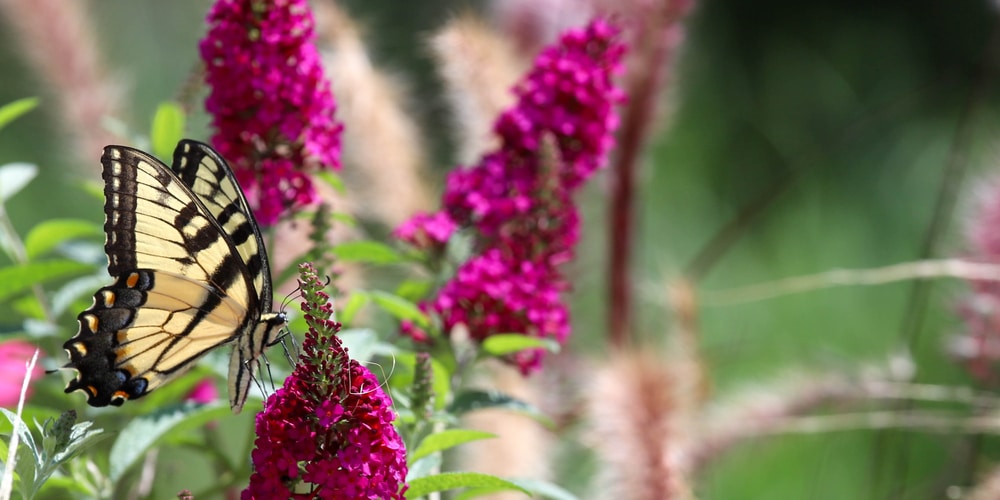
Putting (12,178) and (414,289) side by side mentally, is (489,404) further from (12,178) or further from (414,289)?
(12,178)

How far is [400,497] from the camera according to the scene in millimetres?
934

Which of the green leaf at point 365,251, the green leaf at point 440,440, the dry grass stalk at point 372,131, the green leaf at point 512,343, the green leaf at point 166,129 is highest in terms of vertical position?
the dry grass stalk at point 372,131

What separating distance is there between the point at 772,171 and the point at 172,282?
306cm

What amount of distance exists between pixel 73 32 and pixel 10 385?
2.35 feet

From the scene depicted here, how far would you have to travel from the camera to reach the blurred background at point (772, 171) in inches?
99.5

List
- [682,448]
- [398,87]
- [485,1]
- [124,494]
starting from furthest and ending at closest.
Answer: [485,1]
[398,87]
[682,448]
[124,494]

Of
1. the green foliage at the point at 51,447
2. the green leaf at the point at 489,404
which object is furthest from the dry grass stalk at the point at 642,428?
the green foliage at the point at 51,447

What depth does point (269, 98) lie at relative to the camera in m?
1.37

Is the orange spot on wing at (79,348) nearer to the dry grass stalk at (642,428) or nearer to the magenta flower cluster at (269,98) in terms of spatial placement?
the magenta flower cluster at (269,98)

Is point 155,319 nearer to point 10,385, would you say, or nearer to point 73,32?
point 10,385

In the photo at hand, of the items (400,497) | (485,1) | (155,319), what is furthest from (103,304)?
(485,1)

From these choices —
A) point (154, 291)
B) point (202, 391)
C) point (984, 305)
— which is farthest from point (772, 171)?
point (154, 291)

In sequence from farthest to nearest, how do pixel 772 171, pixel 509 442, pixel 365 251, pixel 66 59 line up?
pixel 772 171 → pixel 66 59 → pixel 509 442 → pixel 365 251

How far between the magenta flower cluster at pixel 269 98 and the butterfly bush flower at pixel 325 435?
0.52 meters
